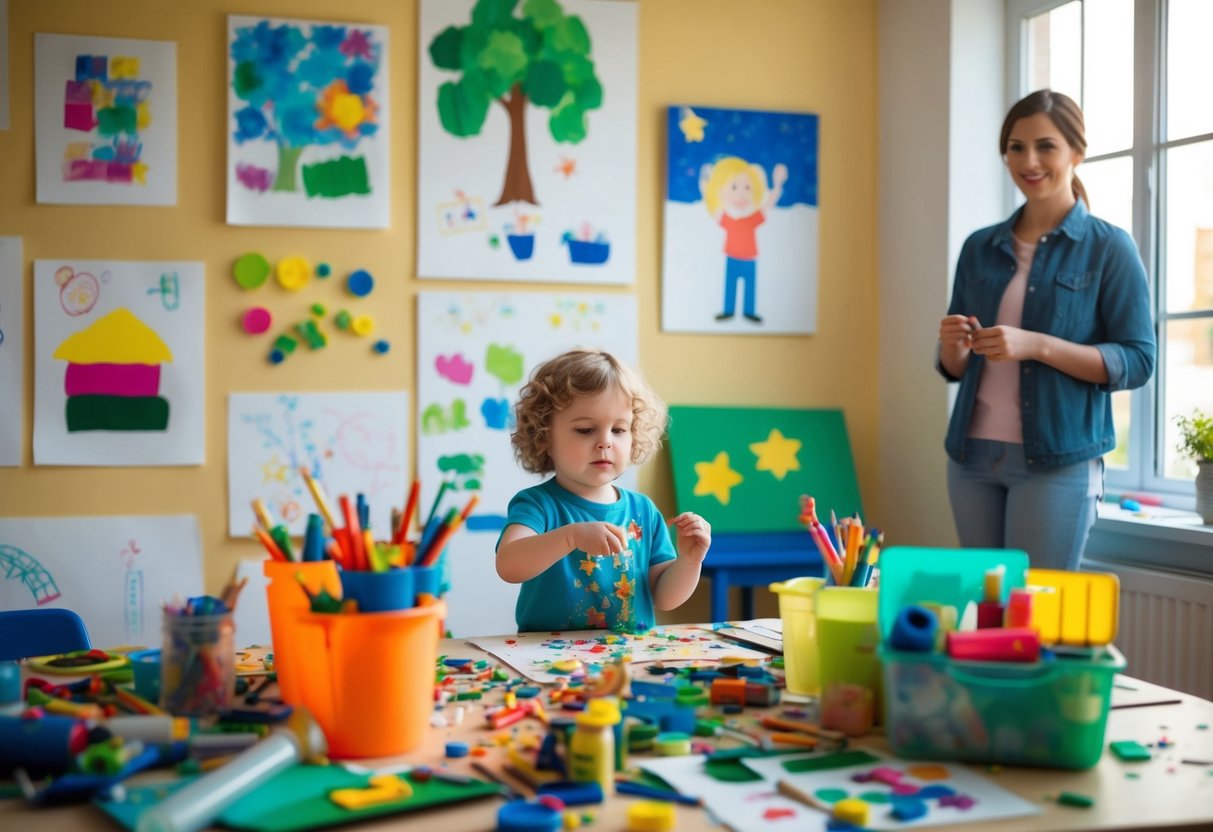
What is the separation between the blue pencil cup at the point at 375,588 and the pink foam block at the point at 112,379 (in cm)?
202

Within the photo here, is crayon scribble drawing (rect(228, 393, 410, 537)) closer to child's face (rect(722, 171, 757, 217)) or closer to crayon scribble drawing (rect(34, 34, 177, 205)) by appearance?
crayon scribble drawing (rect(34, 34, 177, 205))

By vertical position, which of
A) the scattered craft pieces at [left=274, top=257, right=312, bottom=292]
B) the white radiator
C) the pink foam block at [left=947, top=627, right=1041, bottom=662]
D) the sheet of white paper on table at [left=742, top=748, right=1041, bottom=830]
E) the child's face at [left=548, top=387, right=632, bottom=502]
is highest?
the scattered craft pieces at [left=274, top=257, right=312, bottom=292]

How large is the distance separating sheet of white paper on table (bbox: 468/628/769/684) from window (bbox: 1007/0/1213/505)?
1606 millimetres

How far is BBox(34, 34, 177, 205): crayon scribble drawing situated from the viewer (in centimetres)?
284

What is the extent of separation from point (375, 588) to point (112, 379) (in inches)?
81.5

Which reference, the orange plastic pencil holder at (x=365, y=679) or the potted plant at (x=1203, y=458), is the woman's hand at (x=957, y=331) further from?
the orange plastic pencil holder at (x=365, y=679)

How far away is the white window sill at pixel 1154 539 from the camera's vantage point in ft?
7.97

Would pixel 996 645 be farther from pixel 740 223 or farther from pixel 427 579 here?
pixel 740 223

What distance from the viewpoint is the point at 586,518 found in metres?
1.90

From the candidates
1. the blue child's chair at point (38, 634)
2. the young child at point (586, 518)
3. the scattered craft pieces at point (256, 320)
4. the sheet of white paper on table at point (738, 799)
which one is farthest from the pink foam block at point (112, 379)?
the sheet of white paper on table at point (738, 799)

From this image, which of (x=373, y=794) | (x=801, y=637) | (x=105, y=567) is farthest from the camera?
(x=105, y=567)

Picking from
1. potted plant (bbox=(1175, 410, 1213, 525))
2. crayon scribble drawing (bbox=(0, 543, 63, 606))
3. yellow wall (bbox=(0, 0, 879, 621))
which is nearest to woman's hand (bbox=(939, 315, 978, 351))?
potted plant (bbox=(1175, 410, 1213, 525))

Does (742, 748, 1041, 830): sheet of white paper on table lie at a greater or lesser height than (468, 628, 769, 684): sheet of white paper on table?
lesser

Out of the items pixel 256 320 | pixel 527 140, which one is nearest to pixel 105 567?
pixel 256 320
